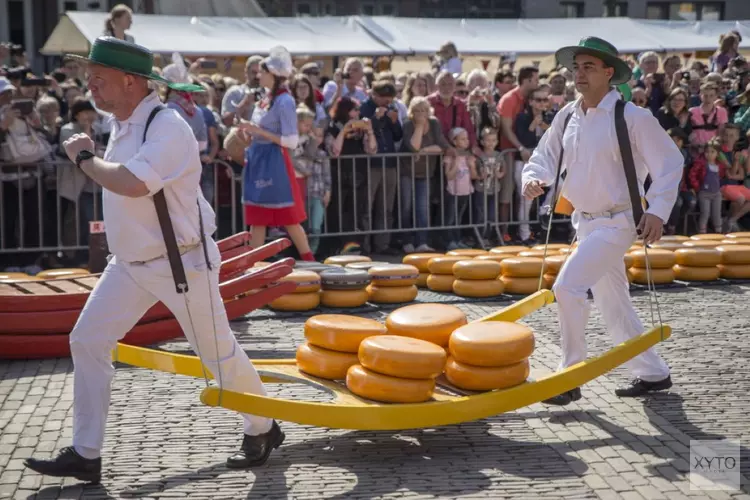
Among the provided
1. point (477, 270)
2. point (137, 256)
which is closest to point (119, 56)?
point (137, 256)

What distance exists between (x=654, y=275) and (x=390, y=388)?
6.27m

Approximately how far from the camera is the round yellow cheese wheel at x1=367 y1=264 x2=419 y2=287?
1045cm

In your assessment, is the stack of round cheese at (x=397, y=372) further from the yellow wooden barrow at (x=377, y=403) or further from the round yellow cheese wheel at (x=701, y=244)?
the round yellow cheese wheel at (x=701, y=244)

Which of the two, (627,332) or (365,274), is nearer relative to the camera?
(627,332)

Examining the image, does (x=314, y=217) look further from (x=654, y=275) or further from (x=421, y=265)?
(x=654, y=275)

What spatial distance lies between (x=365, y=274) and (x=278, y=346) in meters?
1.70

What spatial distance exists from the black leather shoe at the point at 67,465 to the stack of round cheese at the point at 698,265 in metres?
7.62

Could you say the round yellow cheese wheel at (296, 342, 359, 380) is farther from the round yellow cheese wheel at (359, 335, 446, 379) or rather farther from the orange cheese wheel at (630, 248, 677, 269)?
the orange cheese wheel at (630, 248, 677, 269)

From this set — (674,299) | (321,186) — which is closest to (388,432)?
(674,299)

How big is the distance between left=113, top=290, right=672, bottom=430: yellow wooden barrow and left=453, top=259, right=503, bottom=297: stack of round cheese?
4152 millimetres

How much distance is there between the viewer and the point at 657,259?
452 inches

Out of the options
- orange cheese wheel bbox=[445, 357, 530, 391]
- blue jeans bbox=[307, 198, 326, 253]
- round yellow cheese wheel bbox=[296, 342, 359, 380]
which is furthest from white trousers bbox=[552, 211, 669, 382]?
blue jeans bbox=[307, 198, 326, 253]

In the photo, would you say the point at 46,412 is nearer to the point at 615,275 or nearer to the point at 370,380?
the point at 370,380

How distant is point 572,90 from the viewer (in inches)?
606
